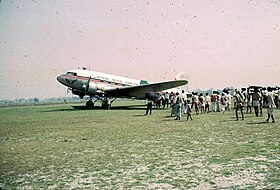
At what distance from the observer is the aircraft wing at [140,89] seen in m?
29.8

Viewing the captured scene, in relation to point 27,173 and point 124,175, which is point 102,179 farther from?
point 27,173

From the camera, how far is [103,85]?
31.9 m

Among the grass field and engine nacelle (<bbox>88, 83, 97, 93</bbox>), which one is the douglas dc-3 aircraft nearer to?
engine nacelle (<bbox>88, 83, 97, 93</bbox>)

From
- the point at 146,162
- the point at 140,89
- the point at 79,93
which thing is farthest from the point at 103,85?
the point at 146,162

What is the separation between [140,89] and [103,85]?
398cm

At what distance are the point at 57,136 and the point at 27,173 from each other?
562 cm

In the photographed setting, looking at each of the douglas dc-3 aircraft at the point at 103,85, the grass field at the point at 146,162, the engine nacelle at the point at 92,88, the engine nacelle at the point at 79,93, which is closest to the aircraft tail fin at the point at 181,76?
the douglas dc-3 aircraft at the point at 103,85

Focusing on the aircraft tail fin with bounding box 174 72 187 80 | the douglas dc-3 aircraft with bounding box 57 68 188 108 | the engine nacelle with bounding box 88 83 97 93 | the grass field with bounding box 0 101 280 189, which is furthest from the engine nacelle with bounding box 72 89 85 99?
the grass field with bounding box 0 101 280 189

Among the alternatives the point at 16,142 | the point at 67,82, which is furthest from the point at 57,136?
the point at 67,82

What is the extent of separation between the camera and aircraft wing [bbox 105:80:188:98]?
97.6 feet

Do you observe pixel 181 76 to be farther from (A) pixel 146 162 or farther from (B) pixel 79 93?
(A) pixel 146 162

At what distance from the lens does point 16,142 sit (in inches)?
417

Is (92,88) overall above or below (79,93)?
above

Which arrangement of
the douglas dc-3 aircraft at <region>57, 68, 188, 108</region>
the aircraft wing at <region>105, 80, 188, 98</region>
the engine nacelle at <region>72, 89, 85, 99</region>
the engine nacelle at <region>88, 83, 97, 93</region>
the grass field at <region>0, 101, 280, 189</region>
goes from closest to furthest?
1. the grass field at <region>0, 101, 280, 189</region>
2. the aircraft wing at <region>105, 80, 188, 98</region>
3. the douglas dc-3 aircraft at <region>57, 68, 188, 108</region>
4. the engine nacelle at <region>88, 83, 97, 93</region>
5. the engine nacelle at <region>72, 89, 85, 99</region>
